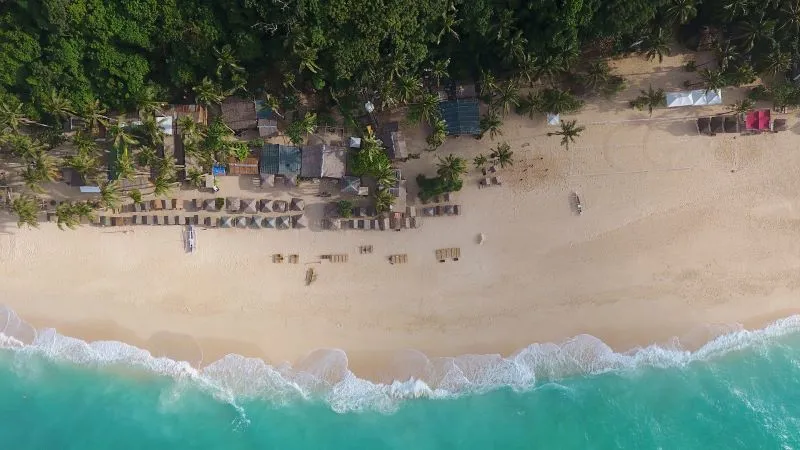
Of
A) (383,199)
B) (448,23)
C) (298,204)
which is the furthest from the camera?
(298,204)

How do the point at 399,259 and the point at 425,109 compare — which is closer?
the point at 425,109

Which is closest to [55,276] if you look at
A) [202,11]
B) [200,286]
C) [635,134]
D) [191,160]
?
[200,286]

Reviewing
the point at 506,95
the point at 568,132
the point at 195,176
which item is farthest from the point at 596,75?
the point at 195,176

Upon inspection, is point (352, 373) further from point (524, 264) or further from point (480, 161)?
point (480, 161)

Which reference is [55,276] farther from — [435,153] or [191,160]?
[435,153]

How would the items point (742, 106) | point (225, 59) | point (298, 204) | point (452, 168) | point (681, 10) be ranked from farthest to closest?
point (298, 204) → point (742, 106) → point (452, 168) → point (225, 59) → point (681, 10)

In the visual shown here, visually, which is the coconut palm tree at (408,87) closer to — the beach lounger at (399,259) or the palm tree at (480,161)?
the palm tree at (480,161)

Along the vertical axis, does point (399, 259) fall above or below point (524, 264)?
above

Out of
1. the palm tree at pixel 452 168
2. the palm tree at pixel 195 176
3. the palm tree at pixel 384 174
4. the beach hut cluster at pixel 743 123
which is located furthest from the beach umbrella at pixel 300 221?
the beach hut cluster at pixel 743 123
